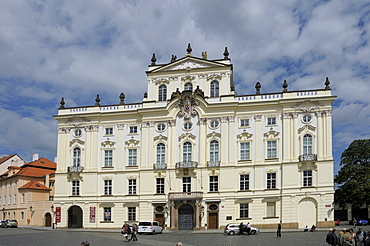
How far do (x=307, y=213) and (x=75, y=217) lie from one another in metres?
29.8

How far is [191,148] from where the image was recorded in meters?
58.5

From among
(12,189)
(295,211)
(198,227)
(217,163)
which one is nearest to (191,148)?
(217,163)

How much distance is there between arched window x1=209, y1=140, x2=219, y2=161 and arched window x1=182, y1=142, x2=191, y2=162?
2669mm

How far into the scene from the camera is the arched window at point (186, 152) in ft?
192

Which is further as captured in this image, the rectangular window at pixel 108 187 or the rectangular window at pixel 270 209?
the rectangular window at pixel 108 187

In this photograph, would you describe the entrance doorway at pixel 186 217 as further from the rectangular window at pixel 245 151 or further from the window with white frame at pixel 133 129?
the window with white frame at pixel 133 129

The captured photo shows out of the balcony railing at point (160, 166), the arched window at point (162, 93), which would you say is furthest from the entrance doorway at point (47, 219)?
the arched window at point (162, 93)

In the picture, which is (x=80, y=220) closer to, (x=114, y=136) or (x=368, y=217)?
(x=114, y=136)

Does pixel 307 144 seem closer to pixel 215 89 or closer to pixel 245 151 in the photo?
pixel 245 151

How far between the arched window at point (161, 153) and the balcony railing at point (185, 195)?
184 inches

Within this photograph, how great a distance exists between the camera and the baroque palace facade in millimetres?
54719

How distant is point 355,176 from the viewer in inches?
2510

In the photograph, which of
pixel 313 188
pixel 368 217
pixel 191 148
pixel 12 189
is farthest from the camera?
pixel 12 189

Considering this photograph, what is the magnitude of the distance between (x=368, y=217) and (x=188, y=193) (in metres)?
28.6
